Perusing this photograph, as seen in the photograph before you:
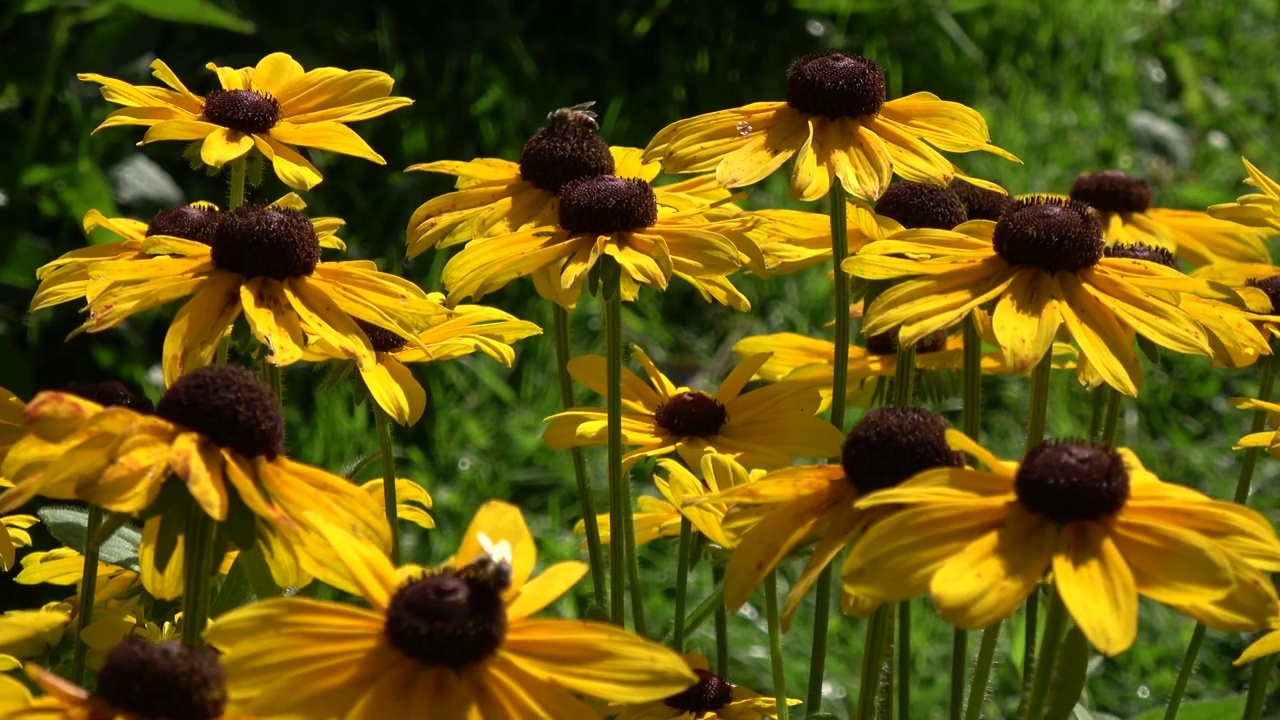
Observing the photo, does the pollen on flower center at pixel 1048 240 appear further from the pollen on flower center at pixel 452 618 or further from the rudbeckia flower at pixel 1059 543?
the pollen on flower center at pixel 452 618

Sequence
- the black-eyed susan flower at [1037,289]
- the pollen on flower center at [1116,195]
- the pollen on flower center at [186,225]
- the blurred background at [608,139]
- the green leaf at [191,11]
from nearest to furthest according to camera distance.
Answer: the black-eyed susan flower at [1037,289] → the pollen on flower center at [186,225] → the pollen on flower center at [1116,195] → the green leaf at [191,11] → the blurred background at [608,139]

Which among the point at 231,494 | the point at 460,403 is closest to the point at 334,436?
the point at 460,403

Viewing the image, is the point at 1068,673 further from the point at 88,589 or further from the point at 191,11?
the point at 191,11

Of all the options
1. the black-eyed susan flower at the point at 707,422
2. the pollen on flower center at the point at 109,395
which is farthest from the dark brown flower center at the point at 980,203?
the pollen on flower center at the point at 109,395

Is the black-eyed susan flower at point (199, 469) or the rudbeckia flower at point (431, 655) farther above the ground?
the black-eyed susan flower at point (199, 469)

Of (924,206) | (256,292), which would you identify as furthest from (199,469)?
(924,206)

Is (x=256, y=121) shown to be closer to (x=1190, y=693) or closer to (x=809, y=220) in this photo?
(x=809, y=220)
